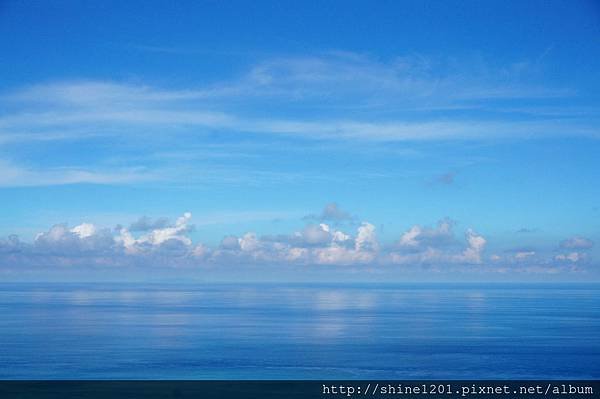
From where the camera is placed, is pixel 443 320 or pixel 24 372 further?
pixel 443 320

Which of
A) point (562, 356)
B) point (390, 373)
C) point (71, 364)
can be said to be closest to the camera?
point (390, 373)

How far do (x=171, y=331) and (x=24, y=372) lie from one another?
21737mm

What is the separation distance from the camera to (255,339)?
170 ft
